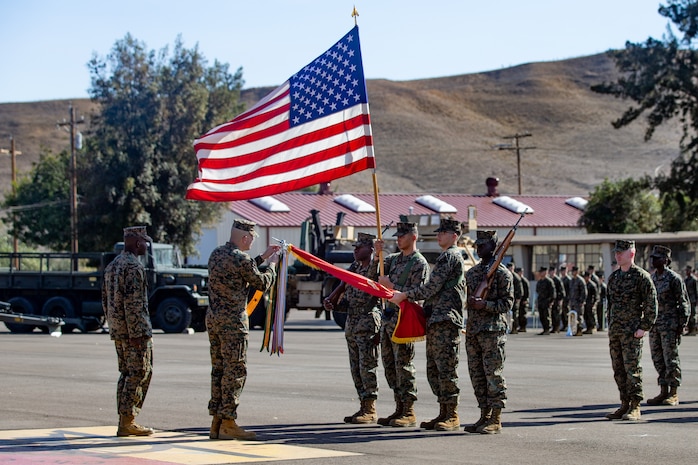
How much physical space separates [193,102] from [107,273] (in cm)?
4447

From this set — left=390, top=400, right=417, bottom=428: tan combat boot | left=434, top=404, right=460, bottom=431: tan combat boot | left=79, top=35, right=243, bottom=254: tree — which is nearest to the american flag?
left=390, top=400, right=417, bottom=428: tan combat boot

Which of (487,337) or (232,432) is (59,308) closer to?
(232,432)

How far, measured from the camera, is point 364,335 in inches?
454

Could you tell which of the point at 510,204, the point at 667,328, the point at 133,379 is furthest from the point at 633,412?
the point at 510,204

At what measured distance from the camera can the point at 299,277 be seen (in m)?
32.2

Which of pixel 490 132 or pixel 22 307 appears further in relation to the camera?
A: pixel 490 132

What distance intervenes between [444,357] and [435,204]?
46.9m

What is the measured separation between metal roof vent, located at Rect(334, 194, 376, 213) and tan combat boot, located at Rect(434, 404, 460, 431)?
45.0 metres

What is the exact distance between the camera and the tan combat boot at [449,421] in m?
10.8

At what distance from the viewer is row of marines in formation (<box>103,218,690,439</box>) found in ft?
33.6

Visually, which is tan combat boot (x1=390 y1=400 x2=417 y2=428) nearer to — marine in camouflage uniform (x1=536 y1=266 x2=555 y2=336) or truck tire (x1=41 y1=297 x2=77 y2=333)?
marine in camouflage uniform (x1=536 y1=266 x2=555 y2=336)

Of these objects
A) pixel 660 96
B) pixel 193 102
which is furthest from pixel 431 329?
pixel 193 102

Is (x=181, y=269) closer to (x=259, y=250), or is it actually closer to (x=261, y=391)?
(x=261, y=391)

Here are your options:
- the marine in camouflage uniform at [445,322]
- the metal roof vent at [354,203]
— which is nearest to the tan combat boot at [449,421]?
the marine in camouflage uniform at [445,322]
